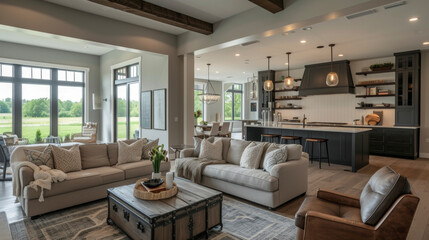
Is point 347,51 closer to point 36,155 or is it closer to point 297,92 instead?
point 297,92

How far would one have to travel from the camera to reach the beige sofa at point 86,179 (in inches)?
119

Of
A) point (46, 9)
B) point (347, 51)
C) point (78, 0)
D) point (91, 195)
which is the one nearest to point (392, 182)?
point (91, 195)

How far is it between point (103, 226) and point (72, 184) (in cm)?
83

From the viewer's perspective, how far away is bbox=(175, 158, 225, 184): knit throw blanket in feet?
13.5

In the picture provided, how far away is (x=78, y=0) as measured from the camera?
4383 mm

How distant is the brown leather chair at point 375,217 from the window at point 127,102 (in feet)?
22.1

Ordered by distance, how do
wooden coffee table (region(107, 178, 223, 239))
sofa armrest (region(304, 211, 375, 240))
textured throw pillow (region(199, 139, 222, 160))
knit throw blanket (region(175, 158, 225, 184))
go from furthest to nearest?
textured throw pillow (region(199, 139, 222, 160)) < knit throw blanket (region(175, 158, 225, 184)) < wooden coffee table (region(107, 178, 223, 239)) < sofa armrest (region(304, 211, 375, 240))

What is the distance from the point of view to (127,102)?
323 inches

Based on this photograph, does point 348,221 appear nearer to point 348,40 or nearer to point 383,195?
point 383,195

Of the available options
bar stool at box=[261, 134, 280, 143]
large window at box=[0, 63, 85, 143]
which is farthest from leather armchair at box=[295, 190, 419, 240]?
large window at box=[0, 63, 85, 143]

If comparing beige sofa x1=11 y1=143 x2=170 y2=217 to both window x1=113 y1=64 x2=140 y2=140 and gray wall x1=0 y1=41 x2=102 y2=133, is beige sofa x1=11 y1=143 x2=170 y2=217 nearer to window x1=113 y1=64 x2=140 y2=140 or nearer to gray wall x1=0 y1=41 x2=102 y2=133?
window x1=113 y1=64 x2=140 y2=140

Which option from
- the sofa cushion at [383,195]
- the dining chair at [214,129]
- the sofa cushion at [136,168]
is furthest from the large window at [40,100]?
the sofa cushion at [383,195]

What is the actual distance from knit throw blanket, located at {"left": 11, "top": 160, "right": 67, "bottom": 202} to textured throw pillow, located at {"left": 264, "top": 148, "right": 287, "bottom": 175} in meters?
2.79

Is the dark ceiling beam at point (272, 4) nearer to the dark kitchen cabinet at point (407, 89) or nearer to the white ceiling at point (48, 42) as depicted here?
the white ceiling at point (48, 42)
